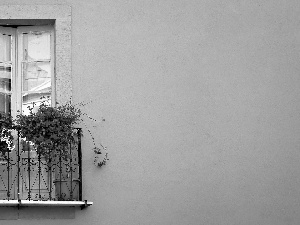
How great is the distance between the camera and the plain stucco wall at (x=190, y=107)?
10000 mm

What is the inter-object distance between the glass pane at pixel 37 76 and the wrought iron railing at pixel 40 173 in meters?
0.74

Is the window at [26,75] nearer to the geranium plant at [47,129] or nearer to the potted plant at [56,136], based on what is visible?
the potted plant at [56,136]

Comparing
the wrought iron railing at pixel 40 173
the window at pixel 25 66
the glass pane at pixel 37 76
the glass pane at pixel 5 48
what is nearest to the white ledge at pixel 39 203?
the wrought iron railing at pixel 40 173

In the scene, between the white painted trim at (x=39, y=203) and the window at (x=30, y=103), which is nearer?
the white painted trim at (x=39, y=203)

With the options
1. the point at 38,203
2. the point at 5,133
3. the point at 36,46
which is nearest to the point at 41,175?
the point at 38,203

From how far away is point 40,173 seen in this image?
10.0 metres

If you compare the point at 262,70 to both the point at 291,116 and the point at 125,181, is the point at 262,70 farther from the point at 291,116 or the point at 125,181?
the point at 125,181

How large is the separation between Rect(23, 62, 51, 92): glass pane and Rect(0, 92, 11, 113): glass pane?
0.24 meters

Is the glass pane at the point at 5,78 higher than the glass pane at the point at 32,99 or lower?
higher

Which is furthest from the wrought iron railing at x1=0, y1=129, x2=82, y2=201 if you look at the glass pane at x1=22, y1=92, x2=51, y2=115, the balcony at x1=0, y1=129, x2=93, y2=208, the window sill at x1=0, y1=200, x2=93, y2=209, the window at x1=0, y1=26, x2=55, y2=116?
the window at x1=0, y1=26, x2=55, y2=116

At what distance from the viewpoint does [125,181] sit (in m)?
9.98

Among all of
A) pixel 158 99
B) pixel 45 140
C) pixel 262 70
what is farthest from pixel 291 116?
pixel 45 140

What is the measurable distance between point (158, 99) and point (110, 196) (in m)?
1.34

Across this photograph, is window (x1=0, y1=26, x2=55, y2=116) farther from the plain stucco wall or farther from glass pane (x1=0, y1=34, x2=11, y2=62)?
the plain stucco wall
